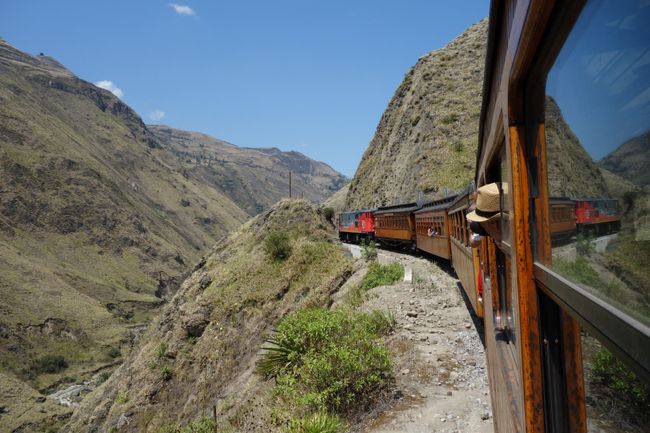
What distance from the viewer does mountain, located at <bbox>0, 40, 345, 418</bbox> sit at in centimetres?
7031

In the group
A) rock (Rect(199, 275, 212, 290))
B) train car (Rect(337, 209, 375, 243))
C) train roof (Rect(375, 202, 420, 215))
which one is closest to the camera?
train roof (Rect(375, 202, 420, 215))

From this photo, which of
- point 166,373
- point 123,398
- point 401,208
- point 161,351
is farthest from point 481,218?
point 401,208

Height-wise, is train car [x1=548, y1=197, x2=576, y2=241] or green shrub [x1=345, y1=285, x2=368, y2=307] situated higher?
train car [x1=548, y1=197, x2=576, y2=241]

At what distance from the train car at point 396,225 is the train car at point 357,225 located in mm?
1293

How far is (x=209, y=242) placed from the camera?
161 meters

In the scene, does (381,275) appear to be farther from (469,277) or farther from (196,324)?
(196,324)

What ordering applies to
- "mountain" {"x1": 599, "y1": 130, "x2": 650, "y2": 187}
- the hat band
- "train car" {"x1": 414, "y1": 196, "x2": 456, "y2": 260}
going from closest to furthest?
"mountain" {"x1": 599, "y1": 130, "x2": 650, "y2": 187} < the hat band < "train car" {"x1": 414, "y1": 196, "x2": 456, "y2": 260}

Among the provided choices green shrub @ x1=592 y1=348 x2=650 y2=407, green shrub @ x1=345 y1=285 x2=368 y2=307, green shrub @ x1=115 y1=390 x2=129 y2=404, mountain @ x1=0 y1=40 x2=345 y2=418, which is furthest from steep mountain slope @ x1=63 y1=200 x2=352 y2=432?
mountain @ x1=0 y1=40 x2=345 y2=418

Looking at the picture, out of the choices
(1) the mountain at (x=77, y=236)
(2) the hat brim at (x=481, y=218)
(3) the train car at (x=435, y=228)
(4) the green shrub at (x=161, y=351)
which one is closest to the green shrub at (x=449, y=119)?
(3) the train car at (x=435, y=228)

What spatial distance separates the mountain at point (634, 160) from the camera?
0.91 meters

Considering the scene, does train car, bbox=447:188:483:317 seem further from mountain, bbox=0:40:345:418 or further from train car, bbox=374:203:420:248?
mountain, bbox=0:40:345:418

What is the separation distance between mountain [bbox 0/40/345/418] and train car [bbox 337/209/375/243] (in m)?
40.0

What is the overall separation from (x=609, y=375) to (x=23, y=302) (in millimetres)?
85394

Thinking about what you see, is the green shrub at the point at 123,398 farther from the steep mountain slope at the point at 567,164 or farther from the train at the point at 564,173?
the steep mountain slope at the point at 567,164
